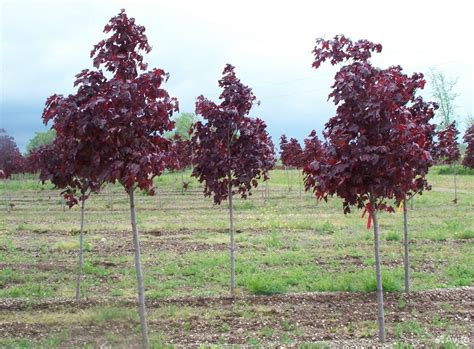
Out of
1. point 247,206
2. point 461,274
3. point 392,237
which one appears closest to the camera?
point 461,274

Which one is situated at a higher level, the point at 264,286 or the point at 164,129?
the point at 164,129

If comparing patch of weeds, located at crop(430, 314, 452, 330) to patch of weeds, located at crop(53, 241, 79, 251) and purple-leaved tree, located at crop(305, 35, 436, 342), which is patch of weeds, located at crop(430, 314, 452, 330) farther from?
patch of weeds, located at crop(53, 241, 79, 251)

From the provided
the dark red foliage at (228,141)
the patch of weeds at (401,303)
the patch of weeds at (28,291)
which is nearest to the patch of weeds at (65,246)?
the patch of weeds at (28,291)

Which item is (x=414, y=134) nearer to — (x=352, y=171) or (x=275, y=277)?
(x=352, y=171)

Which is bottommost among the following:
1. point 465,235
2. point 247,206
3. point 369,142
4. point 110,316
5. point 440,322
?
point 440,322

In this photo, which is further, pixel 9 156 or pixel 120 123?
pixel 9 156

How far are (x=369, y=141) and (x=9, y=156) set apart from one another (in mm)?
31586

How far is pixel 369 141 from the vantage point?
5.52 m

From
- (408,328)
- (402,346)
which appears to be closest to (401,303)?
(408,328)

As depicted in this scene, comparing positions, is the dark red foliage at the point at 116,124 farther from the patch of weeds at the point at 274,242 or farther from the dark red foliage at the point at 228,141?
the patch of weeds at the point at 274,242

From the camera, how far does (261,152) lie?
27.6 ft

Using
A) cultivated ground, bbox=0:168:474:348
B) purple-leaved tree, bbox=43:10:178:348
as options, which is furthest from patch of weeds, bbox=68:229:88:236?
purple-leaved tree, bbox=43:10:178:348

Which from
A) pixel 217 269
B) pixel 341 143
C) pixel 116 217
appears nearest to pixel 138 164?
pixel 341 143

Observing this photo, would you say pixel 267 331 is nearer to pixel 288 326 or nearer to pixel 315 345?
pixel 288 326
